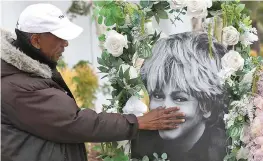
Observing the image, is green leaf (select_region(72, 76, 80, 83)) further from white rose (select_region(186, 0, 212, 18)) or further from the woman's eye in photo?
white rose (select_region(186, 0, 212, 18))

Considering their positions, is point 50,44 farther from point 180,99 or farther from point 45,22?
point 180,99

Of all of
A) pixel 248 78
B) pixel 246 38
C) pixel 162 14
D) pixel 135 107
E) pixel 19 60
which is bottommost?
pixel 135 107

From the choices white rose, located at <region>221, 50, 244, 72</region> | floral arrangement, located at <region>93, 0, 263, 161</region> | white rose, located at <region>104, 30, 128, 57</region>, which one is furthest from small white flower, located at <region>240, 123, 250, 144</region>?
white rose, located at <region>104, 30, 128, 57</region>

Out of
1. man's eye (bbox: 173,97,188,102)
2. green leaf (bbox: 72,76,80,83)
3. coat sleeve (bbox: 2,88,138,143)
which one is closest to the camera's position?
coat sleeve (bbox: 2,88,138,143)

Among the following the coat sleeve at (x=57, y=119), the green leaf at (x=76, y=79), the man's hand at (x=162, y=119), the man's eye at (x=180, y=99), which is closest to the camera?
the coat sleeve at (x=57, y=119)

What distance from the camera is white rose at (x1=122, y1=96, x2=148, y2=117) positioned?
86.0 inches

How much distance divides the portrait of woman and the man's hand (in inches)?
1.4

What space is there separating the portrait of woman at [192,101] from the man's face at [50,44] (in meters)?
0.56

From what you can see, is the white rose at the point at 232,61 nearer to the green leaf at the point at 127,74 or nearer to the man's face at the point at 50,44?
the green leaf at the point at 127,74

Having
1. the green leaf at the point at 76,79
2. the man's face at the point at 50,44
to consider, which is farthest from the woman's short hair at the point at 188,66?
the green leaf at the point at 76,79

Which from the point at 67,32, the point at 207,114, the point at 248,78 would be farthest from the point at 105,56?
the point at 248,78

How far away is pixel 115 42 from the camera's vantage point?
218 centimetres

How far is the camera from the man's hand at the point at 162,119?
2109 mm

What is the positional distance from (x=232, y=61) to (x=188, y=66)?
0.22 m
